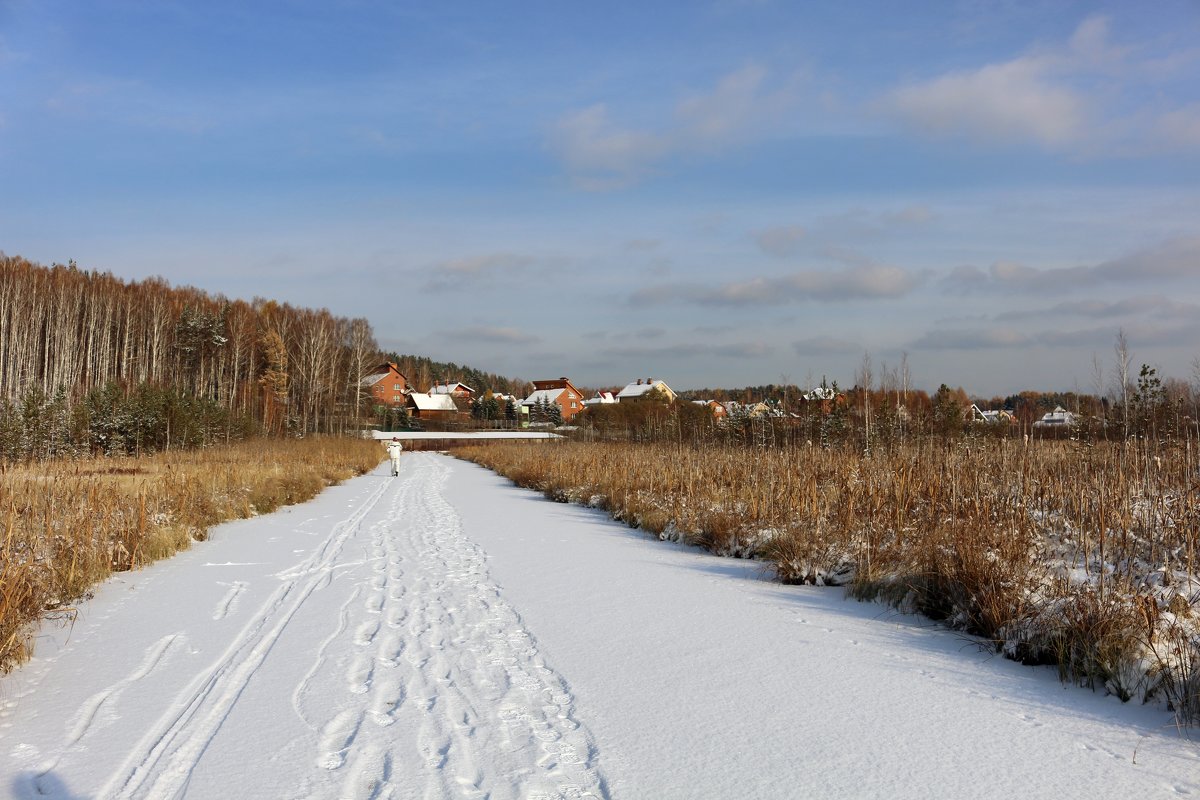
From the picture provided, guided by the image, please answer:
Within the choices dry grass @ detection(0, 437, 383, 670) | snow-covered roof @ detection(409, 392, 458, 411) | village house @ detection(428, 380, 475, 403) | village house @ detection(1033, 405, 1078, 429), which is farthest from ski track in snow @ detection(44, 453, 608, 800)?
village house @ detection(428, 380, 475, 403)

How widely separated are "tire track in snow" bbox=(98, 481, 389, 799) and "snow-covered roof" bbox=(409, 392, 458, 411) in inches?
3317

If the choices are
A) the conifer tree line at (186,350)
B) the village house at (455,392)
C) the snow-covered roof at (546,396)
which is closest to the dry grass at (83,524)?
the conifer tree line at (186,350)

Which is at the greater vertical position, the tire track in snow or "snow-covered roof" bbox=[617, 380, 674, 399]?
"snow-covered roof" bbox=[617, 380, 674, 399]

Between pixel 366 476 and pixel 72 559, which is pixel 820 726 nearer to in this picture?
pixel 72 559

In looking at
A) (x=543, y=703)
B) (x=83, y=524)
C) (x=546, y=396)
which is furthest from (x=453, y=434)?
(x=543, y=703)

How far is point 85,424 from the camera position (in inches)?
1141

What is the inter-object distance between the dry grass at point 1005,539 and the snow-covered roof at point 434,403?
79140 mm

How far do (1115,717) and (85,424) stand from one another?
3400 centimetres

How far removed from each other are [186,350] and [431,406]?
36575mm

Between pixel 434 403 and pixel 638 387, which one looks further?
pixel 638 387

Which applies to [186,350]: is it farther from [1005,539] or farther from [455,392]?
[1005,539]

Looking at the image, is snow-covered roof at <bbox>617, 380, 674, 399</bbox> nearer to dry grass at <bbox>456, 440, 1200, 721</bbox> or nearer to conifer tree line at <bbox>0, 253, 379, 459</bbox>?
conifer tree line at <bbox>0, 253, 379, 459</bbox>

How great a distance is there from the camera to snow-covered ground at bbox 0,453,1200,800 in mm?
3365

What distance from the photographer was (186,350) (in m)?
57.6
